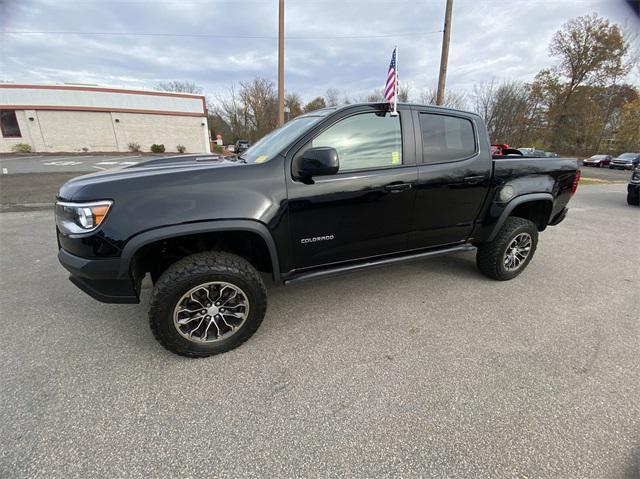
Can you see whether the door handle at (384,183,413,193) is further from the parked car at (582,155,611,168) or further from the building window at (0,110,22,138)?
the parked car at (582,155,611,168)

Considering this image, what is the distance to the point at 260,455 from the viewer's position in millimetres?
1620

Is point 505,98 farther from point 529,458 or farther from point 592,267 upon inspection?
point 529,458

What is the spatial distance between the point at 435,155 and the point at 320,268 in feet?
4.93

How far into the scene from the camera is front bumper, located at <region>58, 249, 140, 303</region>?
6.63 ft

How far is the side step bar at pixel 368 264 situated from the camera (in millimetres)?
2578

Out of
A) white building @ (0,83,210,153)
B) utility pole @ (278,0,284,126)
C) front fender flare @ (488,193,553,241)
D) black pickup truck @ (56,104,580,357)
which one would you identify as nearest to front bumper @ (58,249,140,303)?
black pickup truck @ (56,104,580,357)

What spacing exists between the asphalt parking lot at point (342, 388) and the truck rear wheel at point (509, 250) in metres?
0.24

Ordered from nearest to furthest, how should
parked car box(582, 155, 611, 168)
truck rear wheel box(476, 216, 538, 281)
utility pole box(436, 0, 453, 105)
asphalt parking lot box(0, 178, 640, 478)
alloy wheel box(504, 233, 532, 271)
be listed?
1. asphalt parking lot box(0, 178, 640, 478)
2. truck rear wheel box(476, 216, 538, 281)
3. alloy wheel box(504, 233, 532, 271)
4. utility pole box(436, 0, 453, 105)
5. parked car box(582, 155, 611, 168)

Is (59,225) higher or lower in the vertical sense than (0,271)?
higher

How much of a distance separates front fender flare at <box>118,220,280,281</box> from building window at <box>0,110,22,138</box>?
108 ft

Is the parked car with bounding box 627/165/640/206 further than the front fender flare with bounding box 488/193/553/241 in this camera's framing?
Yes

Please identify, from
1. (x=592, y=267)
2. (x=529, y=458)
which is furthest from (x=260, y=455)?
(x=592, y=267)

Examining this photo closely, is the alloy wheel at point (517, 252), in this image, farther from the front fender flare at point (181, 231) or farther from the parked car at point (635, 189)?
the parked car at point (635, 189)

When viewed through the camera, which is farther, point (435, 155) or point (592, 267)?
point (592, 267)
